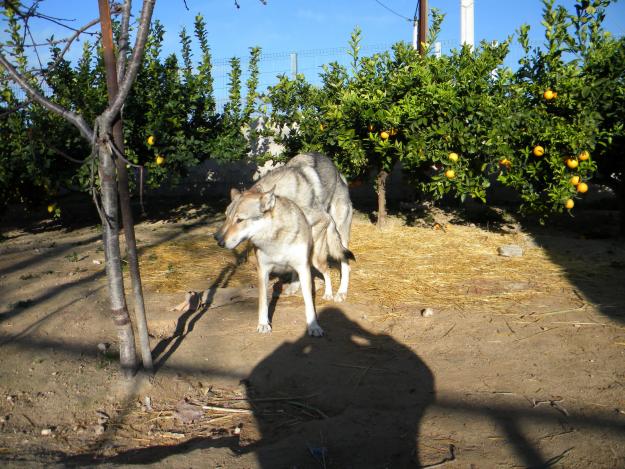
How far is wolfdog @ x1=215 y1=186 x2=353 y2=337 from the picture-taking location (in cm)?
493

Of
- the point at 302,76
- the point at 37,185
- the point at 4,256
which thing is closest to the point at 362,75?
the point at 302,76

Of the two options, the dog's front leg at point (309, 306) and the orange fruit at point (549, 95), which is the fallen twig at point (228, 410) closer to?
the dog's front leg at point (309, 306)

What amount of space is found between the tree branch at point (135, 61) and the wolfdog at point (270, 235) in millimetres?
1646

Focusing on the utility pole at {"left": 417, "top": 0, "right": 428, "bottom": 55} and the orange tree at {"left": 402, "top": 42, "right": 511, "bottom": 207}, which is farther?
the utility pole at {"left": 417, "top": 0, "right": 428, "bottom": 55}

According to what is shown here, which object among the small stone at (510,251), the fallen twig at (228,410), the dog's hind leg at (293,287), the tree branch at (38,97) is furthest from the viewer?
the small stone at (510,251)

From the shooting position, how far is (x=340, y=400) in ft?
12.8

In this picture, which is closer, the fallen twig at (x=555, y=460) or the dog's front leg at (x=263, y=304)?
the fallen twig at (x=555, y=460)

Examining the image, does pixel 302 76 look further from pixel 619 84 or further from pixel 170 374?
pixel 170 374

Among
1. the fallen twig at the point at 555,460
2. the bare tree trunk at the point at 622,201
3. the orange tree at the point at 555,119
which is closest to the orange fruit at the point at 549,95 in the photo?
the orange tree at the point at 555,119

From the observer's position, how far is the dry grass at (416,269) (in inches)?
237

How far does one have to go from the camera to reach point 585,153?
22.7 feet

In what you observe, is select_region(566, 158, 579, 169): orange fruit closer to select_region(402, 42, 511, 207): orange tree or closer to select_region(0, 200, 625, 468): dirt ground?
select_region(402, 42, 511, 207): orange tree

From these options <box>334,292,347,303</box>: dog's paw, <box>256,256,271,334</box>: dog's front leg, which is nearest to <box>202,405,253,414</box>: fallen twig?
<box>256,256,271,334</box>: dog's front leg

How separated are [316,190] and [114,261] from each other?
2.84 m
